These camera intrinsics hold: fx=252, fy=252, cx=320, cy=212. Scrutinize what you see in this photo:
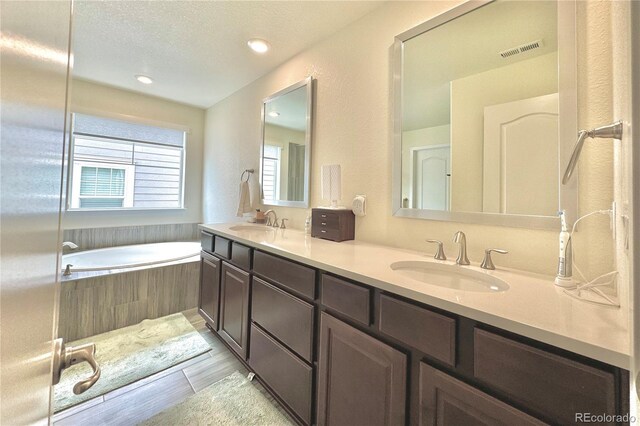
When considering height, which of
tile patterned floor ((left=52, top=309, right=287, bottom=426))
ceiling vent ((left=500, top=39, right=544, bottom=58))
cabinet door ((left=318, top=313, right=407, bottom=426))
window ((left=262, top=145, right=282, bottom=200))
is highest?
ceiling vent ((left=500, top=39, right=544, bottom=58))

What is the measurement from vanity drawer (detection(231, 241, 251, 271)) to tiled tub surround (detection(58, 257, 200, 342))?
115 cm

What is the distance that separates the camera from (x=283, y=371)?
1.34m

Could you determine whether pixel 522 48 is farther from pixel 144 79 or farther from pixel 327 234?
pixel 144 79

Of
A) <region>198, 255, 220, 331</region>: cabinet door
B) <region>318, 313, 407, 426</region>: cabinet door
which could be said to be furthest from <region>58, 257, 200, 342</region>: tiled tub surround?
<region>318, 313, 407, 426</region>: cabinet door

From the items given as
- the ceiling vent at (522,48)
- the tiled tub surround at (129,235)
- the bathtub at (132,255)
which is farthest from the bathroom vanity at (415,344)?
the tiled tub surround at (129,235)

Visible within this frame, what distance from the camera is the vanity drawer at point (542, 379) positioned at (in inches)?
21.0

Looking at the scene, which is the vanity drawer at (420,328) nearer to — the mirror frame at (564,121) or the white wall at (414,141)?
the mirror frame at (564,121)

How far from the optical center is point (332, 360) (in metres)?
1.08

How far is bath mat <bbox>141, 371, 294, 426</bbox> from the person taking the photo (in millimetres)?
1363

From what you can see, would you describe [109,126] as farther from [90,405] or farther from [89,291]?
[90,405]

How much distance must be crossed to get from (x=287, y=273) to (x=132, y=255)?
279 cm

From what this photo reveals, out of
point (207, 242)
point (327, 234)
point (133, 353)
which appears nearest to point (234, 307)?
point (207, 242)

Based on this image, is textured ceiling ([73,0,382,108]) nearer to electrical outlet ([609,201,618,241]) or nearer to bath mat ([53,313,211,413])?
electrical outlet ([609,201,618,241])

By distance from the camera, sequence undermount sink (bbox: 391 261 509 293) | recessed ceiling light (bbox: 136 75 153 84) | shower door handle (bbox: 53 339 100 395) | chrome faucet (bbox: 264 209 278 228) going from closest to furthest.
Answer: shower door handle (bbox: 53 339 100 395) < undermount sink (bbox: 391 261 509 293) < chrome faucet (bbox: 264 209 278 228) < recessed ceiling light (bbox: 136 75 153 84)
